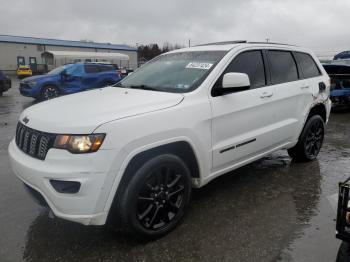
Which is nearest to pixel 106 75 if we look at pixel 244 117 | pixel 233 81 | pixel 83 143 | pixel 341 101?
pixel 341 101

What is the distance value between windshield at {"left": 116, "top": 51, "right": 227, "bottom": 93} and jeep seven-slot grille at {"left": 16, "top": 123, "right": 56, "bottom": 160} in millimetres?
1336

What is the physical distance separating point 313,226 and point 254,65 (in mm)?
1988

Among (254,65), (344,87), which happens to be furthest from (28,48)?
(254,65)

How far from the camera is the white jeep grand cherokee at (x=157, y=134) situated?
2830 mm

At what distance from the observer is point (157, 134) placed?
310 cm

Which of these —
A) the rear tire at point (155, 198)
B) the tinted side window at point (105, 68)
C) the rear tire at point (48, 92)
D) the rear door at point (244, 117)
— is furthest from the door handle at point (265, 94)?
the tinted side window at point (105, 68)

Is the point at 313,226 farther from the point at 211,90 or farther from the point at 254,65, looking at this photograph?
the point at 254,65

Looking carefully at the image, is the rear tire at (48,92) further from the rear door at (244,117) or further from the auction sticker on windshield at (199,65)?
the rear door at (244,117)

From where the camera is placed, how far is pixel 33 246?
3236mm

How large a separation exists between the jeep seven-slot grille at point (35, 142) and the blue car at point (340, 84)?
1010 cm

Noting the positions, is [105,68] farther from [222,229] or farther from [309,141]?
[222,229]

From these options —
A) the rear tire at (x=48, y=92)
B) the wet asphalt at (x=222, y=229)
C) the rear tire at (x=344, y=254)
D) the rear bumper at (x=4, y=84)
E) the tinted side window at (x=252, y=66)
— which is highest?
the tinted side window at (x=252, y=66)

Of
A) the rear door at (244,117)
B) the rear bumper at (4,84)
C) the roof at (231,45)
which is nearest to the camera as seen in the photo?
the rear door at (244,117)

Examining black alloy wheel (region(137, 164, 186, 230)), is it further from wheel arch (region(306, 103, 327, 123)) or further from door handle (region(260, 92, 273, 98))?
wheel arch (region(306, 103, 327, 123))
